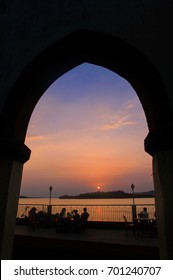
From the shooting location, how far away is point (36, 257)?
19.7ft

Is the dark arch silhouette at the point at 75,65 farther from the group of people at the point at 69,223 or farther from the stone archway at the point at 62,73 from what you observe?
the group of people at the point at 69,223

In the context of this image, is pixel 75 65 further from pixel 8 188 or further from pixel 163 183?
pixel 163 183

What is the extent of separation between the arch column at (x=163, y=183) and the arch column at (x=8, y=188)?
189 cm

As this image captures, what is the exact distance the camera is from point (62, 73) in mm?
4016

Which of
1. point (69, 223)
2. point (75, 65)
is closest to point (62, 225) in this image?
point (69, 223)

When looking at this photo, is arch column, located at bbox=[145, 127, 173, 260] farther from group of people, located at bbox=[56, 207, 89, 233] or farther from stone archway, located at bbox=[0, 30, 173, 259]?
group of people, located at bbox=[56, 207, 89, 233]

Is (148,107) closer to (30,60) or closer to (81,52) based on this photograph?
(81,52)

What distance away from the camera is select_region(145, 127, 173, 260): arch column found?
2.53 metres

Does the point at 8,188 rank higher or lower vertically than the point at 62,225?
higher

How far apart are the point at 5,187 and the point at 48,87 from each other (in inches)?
76.5

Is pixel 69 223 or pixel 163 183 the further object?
pixel 69 223

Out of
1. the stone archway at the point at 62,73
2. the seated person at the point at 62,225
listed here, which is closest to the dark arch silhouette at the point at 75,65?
the stone archway at the point at 62,73

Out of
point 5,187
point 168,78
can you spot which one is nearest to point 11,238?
point 5,187

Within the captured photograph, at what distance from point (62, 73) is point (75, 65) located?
28cm
